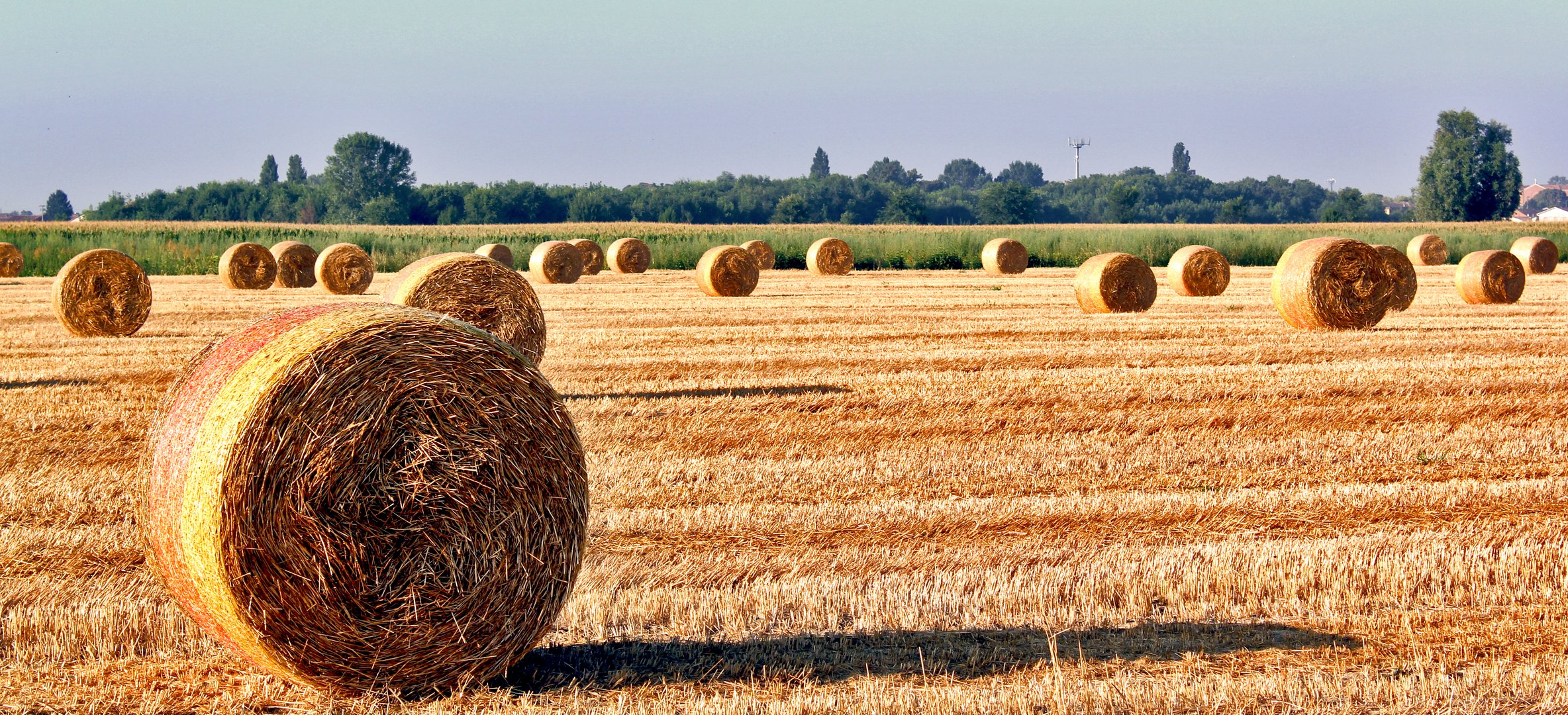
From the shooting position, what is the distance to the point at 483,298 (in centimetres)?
1366

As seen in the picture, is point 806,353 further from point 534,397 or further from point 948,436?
point 534,397

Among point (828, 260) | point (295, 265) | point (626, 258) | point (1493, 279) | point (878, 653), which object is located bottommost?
point (878, 653)

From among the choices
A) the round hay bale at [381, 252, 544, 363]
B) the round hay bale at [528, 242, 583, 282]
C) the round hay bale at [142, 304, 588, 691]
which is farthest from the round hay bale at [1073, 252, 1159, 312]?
the round hay bale at [142, 304, 588, 691]

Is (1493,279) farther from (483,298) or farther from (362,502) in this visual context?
(362,502)

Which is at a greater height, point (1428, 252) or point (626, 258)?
point (626, 258)

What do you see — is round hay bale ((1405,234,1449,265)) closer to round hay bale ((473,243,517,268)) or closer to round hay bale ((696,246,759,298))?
round hay bale ((696,246,759,298))

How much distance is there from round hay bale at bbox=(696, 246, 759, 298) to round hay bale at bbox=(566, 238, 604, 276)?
31.7ft

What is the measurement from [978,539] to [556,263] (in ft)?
81.7

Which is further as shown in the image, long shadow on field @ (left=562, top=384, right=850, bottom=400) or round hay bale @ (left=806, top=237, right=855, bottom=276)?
round hay bale @ (left=806, top=237, right=855, bottom=276)

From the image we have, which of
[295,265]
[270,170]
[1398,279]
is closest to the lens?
[1398,279]

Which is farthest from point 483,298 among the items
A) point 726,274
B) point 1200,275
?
point 1200,275

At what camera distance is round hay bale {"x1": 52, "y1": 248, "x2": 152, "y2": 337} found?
1738 centimetres

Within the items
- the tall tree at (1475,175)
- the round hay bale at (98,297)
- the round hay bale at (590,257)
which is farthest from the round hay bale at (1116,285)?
the tall tree at (1475,175)

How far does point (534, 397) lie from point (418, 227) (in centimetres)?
5190
